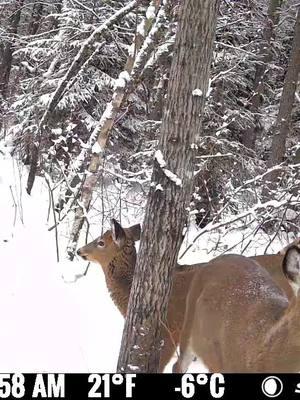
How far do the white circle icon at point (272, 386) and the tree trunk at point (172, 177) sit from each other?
99 cm

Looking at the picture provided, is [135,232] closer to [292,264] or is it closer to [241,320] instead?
[241,320]

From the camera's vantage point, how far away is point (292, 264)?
3691 mm

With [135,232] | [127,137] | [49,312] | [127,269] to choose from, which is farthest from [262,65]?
[49,312]

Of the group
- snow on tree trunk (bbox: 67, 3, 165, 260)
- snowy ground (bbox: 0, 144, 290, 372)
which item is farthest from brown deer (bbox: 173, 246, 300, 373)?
snow on tree trunk (bbox: 67, 3, 165, 260)

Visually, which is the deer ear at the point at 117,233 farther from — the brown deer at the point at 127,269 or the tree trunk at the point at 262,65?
the tree trunk at the point at 262,65

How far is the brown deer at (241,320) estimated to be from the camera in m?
3.96

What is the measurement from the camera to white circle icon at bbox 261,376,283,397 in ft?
13.0

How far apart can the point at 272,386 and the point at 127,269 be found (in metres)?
2.73

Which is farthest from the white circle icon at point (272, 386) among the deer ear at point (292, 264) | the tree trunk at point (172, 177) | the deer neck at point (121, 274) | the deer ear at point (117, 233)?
the deer ear at point (117, 233)

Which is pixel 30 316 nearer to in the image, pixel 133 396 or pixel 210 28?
pixel 133 396

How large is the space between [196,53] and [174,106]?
420 millimetres

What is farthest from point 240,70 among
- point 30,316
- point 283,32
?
point 30,316

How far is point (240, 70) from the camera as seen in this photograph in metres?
16.0

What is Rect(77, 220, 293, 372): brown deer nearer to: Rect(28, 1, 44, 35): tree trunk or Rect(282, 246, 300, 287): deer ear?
Rect(282, 246, 300, 287): deer ear
